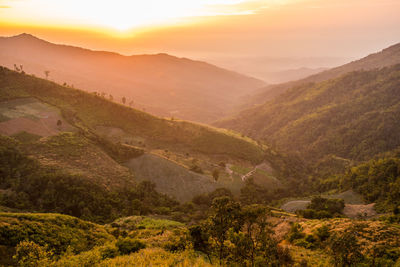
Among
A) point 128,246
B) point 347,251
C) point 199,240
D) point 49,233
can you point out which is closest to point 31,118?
point 49,233

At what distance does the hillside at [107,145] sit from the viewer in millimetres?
55688

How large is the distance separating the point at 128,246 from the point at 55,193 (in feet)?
93.0

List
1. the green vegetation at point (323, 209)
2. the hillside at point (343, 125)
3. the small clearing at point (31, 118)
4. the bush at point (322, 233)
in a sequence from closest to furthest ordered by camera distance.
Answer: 1. the bush at point (322, 233)
2. the green vegetation at point (323, 209)
3. the small clearing at point (31, 118)
4. the hillside at point (343, 125)

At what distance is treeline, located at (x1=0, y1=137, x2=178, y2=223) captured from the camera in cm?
4438

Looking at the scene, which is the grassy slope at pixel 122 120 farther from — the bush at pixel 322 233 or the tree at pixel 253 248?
the tree at pixel 253 248

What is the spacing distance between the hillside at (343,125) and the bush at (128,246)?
346 feet

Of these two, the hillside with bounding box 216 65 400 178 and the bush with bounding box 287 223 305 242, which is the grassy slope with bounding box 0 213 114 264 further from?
the hillside with bounding box 216 65 400 178

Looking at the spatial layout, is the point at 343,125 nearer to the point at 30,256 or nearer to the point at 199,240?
the point at 199,240

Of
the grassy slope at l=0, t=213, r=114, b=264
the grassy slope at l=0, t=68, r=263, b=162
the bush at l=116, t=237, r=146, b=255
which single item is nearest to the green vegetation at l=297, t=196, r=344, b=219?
the bush at l=116, t=237, r=146, b=255

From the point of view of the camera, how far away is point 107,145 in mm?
70250

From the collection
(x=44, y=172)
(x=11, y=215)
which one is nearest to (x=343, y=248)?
(x=11, y=215)

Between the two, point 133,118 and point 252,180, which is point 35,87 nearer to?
point 133,118

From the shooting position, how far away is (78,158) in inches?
2304

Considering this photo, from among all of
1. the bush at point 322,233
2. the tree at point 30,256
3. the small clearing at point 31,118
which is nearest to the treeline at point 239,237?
the tree at point 30,256
